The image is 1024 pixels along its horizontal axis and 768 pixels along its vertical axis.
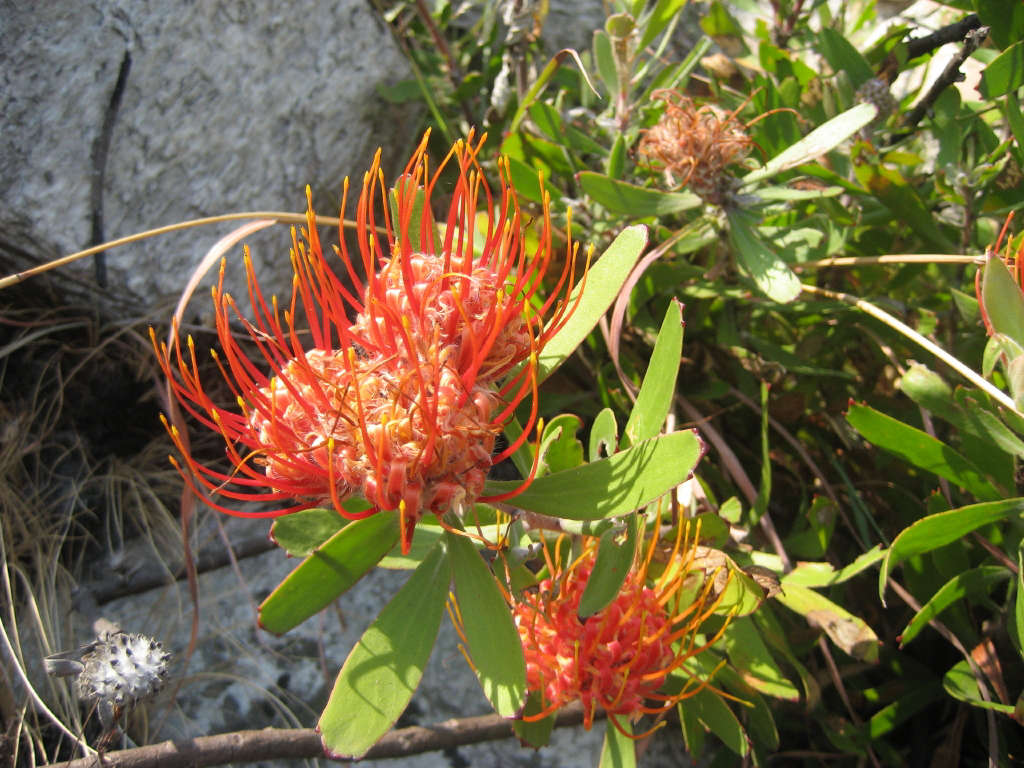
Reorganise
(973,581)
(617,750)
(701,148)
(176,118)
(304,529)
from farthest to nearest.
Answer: (176,118) → (701,148) → (973,581) → (617,750) → (304,529)

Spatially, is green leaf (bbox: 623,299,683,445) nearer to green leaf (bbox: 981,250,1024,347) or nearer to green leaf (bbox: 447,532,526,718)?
green leaf (bbox: 447,532,526,718)

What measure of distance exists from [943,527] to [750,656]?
0.94ft

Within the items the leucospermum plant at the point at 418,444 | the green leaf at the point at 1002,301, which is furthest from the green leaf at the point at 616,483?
the green leaf at the point at 1002,301

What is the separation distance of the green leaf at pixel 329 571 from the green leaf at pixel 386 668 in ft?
0.21

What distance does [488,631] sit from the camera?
2.61 feet

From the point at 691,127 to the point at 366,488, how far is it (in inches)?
33.3

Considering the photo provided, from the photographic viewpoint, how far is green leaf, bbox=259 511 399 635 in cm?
77

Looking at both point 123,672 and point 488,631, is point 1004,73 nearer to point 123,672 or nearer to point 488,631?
point 488,631

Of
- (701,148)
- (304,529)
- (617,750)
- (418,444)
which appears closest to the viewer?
(418,444)

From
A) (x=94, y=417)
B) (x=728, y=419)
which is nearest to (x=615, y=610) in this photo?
(x=728, y=419)

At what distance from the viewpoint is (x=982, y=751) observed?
1.33m

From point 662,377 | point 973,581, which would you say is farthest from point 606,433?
point 973,581

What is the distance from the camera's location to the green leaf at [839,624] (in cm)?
98

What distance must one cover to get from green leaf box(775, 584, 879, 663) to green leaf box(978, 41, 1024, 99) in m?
0.81
